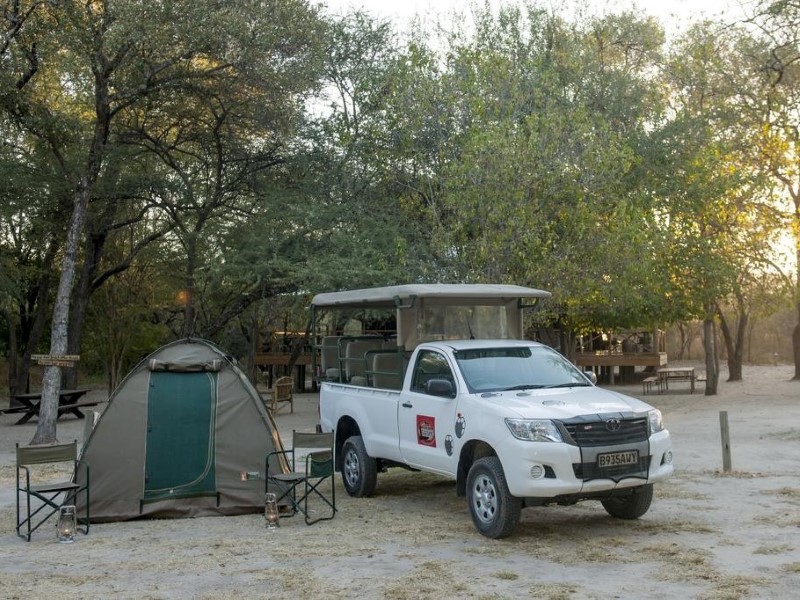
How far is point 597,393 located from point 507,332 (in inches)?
113

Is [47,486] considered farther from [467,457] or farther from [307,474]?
[467,457]

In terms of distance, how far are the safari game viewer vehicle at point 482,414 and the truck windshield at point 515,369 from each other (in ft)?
0.05

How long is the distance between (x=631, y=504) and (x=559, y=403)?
137cm

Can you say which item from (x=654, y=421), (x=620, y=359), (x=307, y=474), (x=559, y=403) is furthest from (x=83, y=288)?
(x=654, y=421)

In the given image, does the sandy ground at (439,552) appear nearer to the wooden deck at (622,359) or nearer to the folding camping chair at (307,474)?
the folding camping chair at (307,474)

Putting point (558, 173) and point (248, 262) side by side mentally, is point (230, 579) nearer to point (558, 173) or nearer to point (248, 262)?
point (558, 173)

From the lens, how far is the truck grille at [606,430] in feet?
26.7

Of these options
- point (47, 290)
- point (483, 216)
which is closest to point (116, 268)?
point (47, 290)

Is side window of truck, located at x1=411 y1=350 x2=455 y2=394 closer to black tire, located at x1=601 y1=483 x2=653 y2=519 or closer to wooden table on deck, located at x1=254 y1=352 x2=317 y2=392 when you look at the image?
black tire, located at x1=601 y1=483 x2=653 y2=519

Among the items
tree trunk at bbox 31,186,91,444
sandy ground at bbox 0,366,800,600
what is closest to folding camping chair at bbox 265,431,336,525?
sandy ground at bbox 0,366,800,600

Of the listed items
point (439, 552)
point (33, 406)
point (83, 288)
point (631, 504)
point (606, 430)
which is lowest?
point (439, 552)

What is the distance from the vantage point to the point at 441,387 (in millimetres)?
9117

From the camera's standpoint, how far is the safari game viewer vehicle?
26.7 ft

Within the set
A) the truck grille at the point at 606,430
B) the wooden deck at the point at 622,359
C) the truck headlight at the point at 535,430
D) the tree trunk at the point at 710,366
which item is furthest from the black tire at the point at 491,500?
the wooden deck at the point at 622,359
